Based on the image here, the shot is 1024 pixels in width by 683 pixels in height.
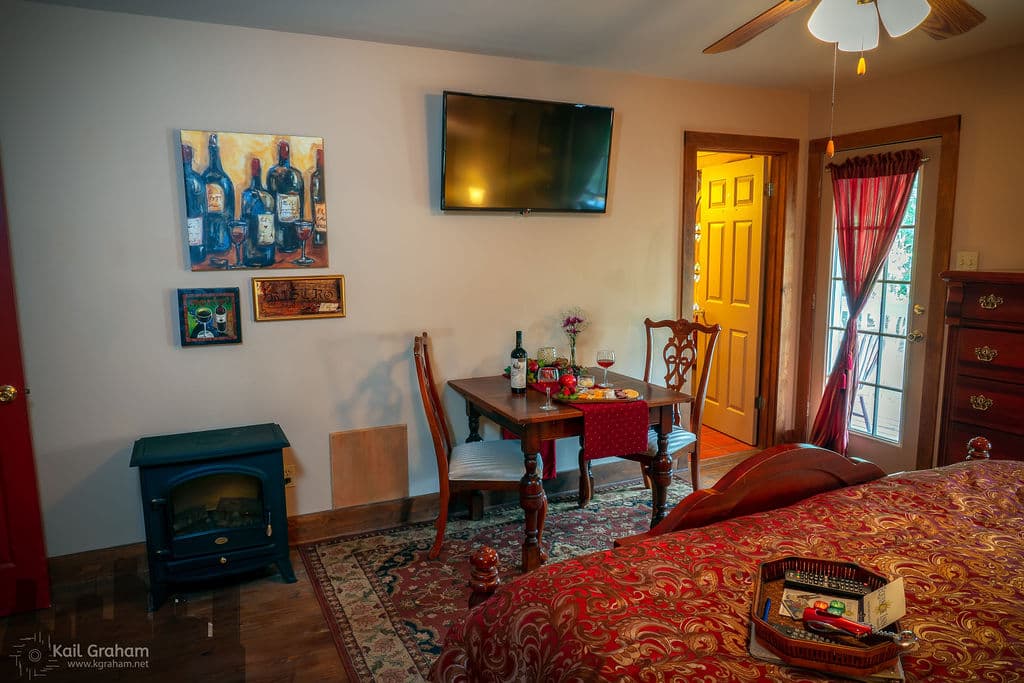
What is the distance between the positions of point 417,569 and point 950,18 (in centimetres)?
294

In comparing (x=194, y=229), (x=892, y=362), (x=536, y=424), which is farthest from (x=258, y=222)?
(x=892, y=362)

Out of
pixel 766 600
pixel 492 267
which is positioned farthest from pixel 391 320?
pixel 766 600

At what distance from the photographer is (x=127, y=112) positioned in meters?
2.86

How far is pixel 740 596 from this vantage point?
4.79 feet

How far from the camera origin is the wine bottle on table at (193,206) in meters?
2.96

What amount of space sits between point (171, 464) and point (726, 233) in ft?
13.0

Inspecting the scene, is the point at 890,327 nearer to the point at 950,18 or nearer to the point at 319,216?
the point at 950,18

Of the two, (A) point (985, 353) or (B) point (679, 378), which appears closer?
(A) point (985, 353)

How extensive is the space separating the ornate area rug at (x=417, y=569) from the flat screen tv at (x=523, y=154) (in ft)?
5.58

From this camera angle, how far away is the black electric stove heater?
2713mm

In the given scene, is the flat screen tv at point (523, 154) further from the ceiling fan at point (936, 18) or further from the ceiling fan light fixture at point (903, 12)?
the ceiling fan light fixture at point (903, 12)

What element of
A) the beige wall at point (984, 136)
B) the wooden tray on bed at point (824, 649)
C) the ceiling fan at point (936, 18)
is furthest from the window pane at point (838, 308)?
the wooden tray on bed at point (824, 649)

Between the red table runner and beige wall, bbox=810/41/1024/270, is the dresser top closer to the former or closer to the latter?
beige wall, bbox=810/41/1024/270

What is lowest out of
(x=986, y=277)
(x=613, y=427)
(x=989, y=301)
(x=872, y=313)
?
(x=613, y=427)
